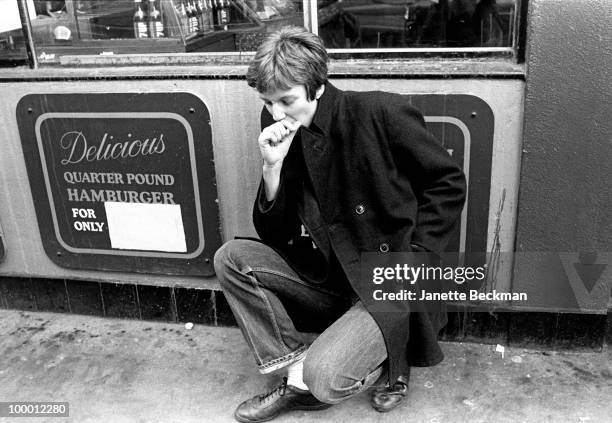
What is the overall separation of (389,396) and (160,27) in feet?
6.26

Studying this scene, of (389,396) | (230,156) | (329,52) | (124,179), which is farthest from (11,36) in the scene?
(389,396)

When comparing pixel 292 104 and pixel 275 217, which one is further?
pixel 275 217

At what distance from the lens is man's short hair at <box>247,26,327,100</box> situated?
2131 millimetres

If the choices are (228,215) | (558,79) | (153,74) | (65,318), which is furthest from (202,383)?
(558,79)

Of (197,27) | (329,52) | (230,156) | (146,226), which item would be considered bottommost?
(146,226)

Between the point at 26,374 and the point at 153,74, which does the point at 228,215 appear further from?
the point at 26,374

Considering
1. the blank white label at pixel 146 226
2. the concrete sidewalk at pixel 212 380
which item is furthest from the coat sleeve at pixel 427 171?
the blank white label at pixel 146 226

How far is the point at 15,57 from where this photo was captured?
3.04 meters

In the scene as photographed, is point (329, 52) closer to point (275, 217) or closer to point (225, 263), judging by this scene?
point (275, 217)

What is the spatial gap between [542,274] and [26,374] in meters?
2.21

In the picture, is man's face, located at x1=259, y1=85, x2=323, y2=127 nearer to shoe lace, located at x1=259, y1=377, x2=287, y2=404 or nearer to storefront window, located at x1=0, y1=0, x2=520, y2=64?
storefront window, located at x1=0, y1=0, x2=520, y2=64

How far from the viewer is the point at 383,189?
225 cm

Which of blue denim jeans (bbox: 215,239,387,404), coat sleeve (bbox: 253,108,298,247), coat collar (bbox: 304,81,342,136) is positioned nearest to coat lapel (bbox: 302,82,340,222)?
coat collar (bbox: 304,81,342,136)

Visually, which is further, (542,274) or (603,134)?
(542,274)
